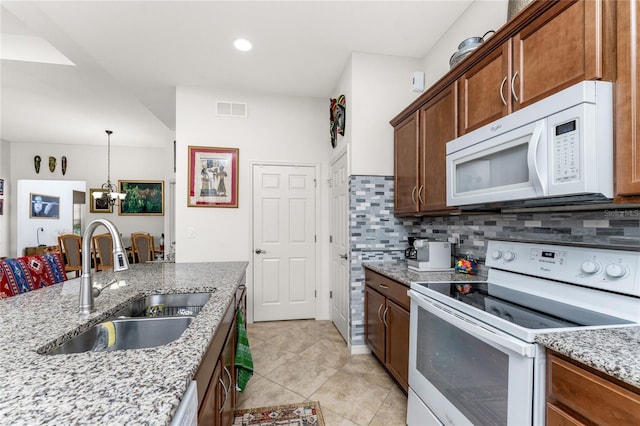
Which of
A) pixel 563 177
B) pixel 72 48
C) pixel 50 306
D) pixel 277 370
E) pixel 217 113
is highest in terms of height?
pixel 72 48

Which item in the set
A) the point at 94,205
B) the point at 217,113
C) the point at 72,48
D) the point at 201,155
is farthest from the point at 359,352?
the point at 94,205

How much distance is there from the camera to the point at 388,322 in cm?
224

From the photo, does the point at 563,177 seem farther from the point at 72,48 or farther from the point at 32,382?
the point at 72,48

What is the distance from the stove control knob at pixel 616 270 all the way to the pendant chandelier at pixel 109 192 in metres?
6.73

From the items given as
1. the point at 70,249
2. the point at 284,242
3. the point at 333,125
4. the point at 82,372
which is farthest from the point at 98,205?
the point at 82,372

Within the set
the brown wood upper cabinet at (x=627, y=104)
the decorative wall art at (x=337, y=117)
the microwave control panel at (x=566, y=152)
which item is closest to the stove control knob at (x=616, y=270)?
the brown wood upper cabinet at (x=627, y=104)

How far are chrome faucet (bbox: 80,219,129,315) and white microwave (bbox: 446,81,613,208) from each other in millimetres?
1677

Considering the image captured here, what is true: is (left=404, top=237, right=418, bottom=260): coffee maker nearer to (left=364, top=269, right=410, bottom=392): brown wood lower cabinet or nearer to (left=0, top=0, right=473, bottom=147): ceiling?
(left=364, top=269, right=410, bottom=392): brown wood lower cabinet

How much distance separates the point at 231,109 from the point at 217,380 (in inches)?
124

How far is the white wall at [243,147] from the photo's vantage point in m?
3.54

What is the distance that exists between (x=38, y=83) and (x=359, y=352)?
4.83 meters

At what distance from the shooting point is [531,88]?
1373 millimetres

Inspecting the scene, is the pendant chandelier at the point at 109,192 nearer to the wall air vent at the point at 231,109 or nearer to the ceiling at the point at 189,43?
the ceiling at the point at 189,43

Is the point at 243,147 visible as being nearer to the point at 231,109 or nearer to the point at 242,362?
the point at 231,109
